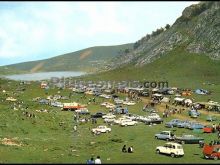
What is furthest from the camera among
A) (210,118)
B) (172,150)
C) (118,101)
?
(118,101)

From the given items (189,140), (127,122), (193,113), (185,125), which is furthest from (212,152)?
(193,113)

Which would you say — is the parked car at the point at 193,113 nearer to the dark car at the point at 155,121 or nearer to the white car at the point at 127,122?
the dark car at the point at 155,121

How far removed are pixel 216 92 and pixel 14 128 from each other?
8482 cm

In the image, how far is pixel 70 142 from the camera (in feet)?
263

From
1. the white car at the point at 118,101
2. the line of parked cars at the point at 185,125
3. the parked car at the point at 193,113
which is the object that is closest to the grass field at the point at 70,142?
the parked car at the point at 193,113

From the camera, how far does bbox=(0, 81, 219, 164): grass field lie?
2437 inches

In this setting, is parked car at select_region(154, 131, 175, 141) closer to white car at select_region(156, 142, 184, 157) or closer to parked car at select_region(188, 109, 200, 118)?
white car at select_region(156, 142, 184, 157)

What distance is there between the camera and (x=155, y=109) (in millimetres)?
130000

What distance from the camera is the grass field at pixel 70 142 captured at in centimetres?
6190

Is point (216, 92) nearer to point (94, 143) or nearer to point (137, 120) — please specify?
point (137, 120)

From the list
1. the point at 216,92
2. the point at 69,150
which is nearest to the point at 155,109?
the point at 216,92

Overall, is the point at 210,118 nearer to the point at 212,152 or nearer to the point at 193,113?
the point at 193,113

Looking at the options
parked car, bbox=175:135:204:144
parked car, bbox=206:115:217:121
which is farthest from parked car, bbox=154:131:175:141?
parked car, bbox=206:115:217:121

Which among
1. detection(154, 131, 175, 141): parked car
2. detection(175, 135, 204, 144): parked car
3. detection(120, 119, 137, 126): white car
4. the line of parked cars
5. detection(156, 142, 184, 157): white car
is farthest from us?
detection(120, 119, 137, 126): white car
